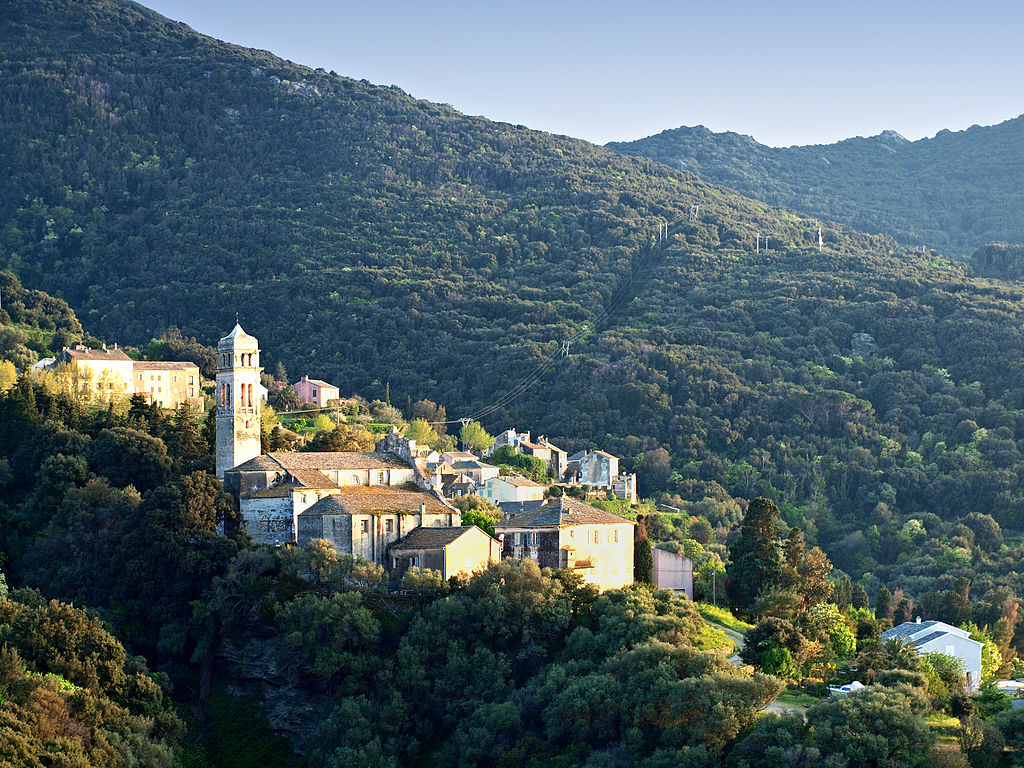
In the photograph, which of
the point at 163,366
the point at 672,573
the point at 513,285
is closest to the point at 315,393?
the point at 163,366

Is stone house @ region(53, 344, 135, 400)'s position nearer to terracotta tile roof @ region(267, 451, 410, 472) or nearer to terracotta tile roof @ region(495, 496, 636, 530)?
terracotta tile roof @ region(267, 451, 410, 472)

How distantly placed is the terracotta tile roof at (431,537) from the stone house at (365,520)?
0.45 meters

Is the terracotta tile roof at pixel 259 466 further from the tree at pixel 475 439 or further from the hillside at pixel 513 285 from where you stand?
the hillside at pixel 513 285

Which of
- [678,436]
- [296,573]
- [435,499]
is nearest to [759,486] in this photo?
[678,436]

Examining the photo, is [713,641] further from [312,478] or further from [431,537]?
[312,478]

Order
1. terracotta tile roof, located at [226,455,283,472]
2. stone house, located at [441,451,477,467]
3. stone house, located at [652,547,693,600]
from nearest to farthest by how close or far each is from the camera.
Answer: terracotta tile roof, located at [226,455,283,472]
stone house, located at [652,547,693,600]
stone house, located at [441,451,477,467]

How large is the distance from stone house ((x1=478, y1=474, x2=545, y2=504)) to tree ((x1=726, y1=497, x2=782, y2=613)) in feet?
45.6

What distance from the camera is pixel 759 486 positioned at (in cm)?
11425

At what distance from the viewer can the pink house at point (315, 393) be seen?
99.7 m

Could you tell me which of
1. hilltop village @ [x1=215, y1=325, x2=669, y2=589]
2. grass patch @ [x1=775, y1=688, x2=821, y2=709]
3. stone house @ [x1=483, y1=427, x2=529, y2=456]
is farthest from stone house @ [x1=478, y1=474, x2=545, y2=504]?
grass patch @ [x1=775, y1=688, x2=821, y2=709]

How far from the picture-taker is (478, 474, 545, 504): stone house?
76.6m

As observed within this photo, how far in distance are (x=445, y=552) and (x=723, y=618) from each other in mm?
13709

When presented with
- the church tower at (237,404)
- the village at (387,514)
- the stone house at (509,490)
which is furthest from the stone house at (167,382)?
the church tower at (237,404)

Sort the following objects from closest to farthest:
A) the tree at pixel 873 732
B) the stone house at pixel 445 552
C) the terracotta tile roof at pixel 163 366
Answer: the tree at pixel 873 732
the stone house at pixel 445 552
the terracotta tile roof at pixel 163 366
